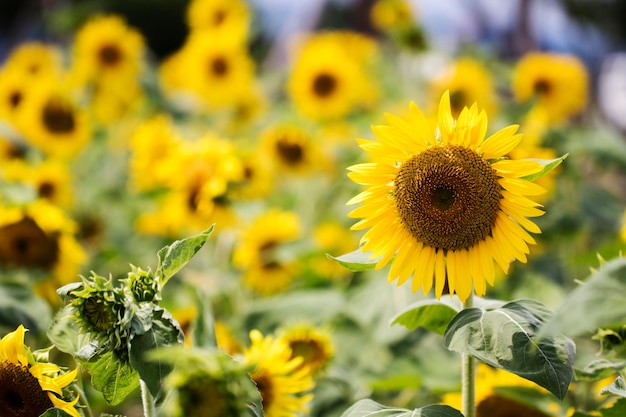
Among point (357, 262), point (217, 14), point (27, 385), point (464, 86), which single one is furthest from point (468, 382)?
point (217, 14)

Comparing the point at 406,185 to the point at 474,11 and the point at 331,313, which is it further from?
the point at 474,11

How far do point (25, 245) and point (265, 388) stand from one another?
3.04 ft

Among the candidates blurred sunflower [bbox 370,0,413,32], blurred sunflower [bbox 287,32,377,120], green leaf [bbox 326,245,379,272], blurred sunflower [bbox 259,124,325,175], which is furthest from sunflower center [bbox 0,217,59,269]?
blurred sunflower [bbox 370,0,413,32]

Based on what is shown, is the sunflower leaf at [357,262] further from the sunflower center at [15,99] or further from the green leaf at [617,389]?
the sunflower center at [15,99]

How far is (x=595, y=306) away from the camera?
2.49ft

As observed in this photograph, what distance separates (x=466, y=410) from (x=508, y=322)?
7.5 inches

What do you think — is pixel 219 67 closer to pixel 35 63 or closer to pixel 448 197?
pixel 35 63

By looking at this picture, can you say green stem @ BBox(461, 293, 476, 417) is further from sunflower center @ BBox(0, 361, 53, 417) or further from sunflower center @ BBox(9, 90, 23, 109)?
sunflower center @ BBox(9, 90, 23, 109)

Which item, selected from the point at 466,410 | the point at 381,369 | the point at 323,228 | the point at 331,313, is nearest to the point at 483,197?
the point at 466,410

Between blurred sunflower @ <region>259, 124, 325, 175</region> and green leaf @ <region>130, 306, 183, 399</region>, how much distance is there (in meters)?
2.14

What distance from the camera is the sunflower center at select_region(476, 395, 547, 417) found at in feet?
4.51

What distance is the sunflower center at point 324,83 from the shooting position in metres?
3.50

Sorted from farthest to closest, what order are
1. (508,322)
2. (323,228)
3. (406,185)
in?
(323,228) < (406,185) < (508,322)

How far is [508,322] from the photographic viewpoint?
1.01 m
